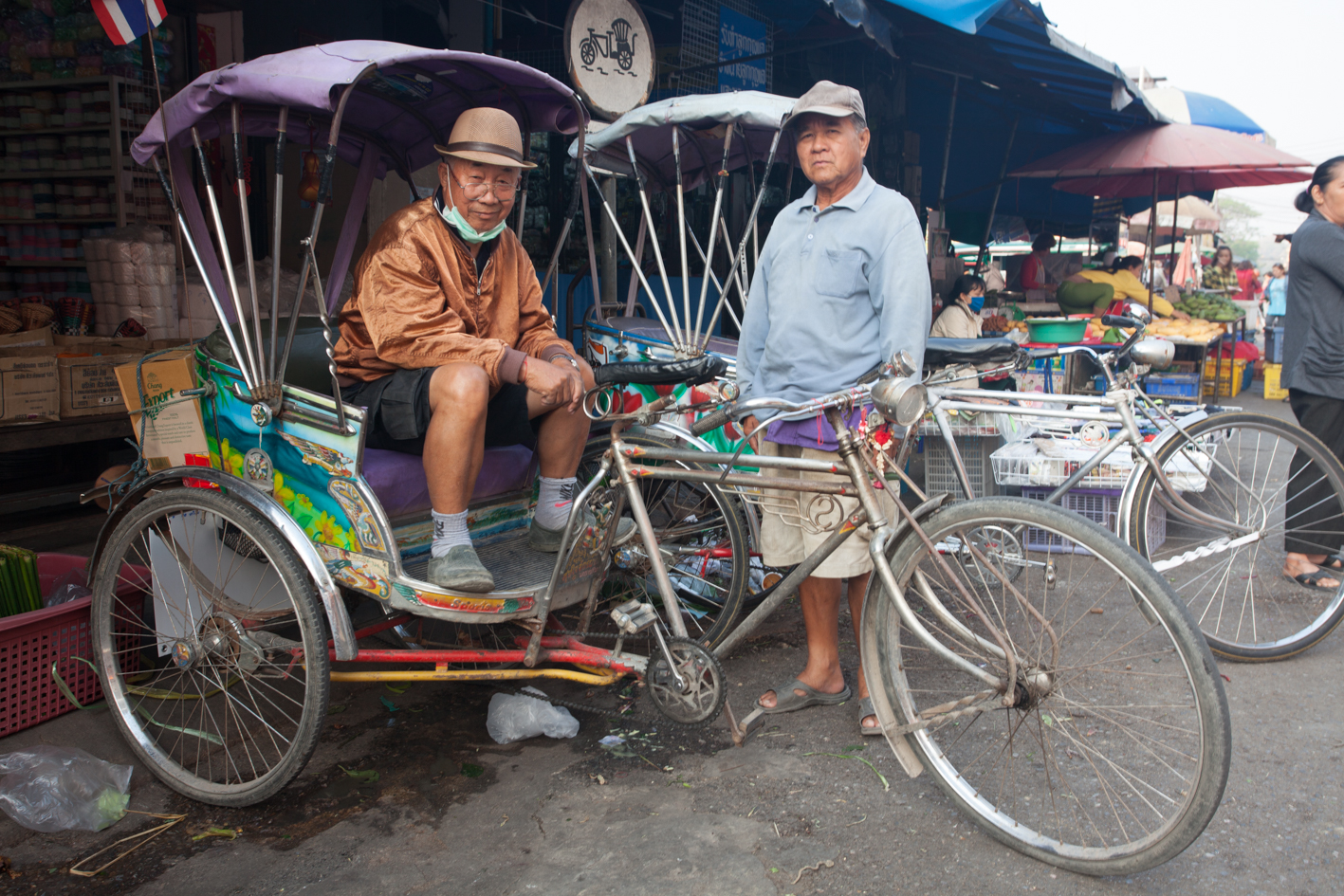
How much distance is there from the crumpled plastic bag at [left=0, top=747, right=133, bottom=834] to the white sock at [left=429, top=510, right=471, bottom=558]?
1.13 meters

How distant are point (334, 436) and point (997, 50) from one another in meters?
7.35

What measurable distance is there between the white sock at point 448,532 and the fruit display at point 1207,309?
10594 millimetres

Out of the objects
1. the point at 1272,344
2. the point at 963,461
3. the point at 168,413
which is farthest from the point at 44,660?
the point at 1272,344

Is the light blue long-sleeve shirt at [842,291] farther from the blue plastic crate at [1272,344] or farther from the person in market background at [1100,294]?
the blue plastic crate at [1272,344]

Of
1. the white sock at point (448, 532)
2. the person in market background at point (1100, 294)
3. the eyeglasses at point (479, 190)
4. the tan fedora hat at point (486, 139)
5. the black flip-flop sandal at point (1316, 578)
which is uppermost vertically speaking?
the tan fedora hat at point (486, 139)

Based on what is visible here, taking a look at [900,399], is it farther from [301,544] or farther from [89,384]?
[89,384]

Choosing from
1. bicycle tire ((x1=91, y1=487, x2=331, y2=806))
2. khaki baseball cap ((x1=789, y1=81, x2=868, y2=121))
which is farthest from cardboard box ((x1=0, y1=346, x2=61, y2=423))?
khaki baseball cap ((x1=789, y1=81, x2=868, y2=121))

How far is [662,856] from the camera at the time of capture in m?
2.41

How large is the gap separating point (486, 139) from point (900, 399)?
1542 millimetres

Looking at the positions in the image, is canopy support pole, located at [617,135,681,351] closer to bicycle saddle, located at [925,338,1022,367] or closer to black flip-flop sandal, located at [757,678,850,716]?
bicycle saddle, located at [925,338,1022,367]

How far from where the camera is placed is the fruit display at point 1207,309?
35.7ft

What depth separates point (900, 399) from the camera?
2299mm

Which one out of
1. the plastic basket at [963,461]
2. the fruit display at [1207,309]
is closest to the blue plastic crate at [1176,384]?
the fruit display at [1207,309]

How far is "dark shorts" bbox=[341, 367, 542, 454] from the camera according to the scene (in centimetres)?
286
